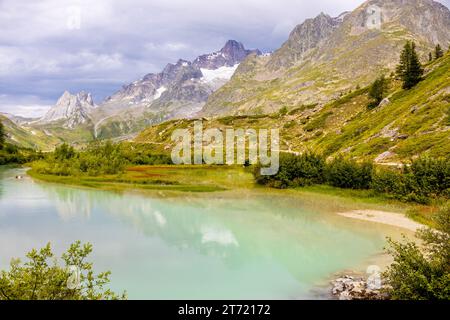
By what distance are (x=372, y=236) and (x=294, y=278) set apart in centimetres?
1674

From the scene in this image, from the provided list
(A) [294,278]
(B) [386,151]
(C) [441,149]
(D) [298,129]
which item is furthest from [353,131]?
(A) [294,278]

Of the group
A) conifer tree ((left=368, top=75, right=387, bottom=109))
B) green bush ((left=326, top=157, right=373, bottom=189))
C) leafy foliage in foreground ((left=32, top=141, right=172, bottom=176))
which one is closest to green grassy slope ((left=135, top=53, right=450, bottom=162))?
conifer tree ((left=368, top=75, right=387, bottom=109))

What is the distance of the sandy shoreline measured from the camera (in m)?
46.4

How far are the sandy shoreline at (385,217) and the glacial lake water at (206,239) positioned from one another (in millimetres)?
2056

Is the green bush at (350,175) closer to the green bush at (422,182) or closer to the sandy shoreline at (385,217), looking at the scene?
the green bush at (422,182)

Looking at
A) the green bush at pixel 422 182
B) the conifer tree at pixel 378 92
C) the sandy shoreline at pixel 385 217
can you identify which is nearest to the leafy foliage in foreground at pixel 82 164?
the sandy shoreline at pixel 385 217

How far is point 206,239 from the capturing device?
41312mm

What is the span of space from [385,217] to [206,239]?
25.0 m

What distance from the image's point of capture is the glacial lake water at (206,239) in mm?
28172

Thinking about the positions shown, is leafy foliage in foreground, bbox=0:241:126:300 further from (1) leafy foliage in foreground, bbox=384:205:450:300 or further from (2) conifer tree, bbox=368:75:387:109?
(2) conifer tree, bbox=368:75:387:109

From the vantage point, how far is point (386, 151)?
3706 inches

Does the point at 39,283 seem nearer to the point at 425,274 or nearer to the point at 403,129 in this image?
the point at 425,274

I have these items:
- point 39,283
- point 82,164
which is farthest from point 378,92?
point 39,283

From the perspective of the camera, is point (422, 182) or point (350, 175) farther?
point (350, 175)
